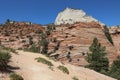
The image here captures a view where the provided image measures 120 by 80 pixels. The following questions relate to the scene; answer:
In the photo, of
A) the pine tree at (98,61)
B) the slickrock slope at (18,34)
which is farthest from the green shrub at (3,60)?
the slickrock slope at (18,34)

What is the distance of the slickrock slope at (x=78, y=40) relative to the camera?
99.5 metres

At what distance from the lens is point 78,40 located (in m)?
106

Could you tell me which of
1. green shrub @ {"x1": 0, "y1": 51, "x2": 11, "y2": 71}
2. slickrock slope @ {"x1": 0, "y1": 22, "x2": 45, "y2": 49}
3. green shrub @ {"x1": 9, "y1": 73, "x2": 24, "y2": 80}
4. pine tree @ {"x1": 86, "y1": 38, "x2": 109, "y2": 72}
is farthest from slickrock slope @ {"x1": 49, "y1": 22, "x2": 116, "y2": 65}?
green shrub @ {"x1": 9, "y1": 73, "x2": 24, "y2": 80}

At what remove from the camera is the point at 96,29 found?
377ft

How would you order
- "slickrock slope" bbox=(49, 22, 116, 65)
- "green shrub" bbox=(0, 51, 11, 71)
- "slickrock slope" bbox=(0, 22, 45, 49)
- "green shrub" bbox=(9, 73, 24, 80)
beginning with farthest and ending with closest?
"slickrock slope" bbox=(0, 22, 45, 49) < "slickrock slope" bbox=(49, 22, 116, 65) < "green shrub" bbox=(0, 51, 11, 71) < "green shrub" bbox=(9, 73, 24, 80)

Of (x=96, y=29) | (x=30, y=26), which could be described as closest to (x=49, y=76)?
(x=96, y=29)

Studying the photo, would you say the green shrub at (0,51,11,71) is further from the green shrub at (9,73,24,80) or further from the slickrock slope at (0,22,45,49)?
the slickrock slope at (0,22,45,49)

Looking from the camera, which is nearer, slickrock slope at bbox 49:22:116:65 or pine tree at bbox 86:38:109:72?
pine tree at bbox 86:38:109:72

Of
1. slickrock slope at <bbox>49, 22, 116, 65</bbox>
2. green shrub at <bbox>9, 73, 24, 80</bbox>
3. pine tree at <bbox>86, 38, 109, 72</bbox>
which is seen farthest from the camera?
slickrock slope at <bbox>49, 22, 116, 65</bbox>

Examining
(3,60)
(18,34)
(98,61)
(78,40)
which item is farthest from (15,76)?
(18,34)

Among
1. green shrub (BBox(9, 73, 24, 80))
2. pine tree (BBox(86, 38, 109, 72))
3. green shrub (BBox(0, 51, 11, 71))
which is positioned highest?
green shrub (BBox(0, 51, 11, 71))

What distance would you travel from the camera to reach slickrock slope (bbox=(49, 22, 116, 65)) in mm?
99463

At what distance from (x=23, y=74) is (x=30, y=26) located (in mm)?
108918

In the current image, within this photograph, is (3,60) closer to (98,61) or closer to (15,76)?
(15,76)
